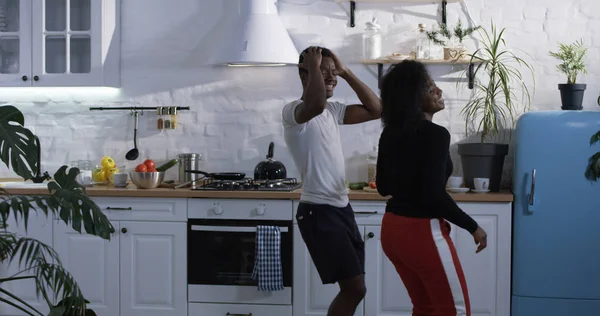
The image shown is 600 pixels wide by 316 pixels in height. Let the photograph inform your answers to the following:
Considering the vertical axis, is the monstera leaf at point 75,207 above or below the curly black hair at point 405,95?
below

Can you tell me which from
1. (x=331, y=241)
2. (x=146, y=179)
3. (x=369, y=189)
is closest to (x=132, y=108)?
(x=146, y=179)

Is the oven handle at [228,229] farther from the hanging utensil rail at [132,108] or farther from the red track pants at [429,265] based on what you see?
the red track pants at [429,265]

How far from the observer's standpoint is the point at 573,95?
451cm

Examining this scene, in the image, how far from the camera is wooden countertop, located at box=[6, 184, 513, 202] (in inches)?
171

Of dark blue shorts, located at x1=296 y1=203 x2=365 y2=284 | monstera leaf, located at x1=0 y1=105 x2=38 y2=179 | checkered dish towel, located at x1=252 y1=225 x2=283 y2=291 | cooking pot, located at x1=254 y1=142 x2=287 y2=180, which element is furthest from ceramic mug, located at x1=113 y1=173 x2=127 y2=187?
monstera leaf, located at x1=0 y1=105 x2=38 y2=179

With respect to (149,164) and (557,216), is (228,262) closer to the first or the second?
(149,164)

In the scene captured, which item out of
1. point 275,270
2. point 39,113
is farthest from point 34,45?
point 275,270

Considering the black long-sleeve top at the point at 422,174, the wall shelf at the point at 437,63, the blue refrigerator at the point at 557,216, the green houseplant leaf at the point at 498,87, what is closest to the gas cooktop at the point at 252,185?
the wall shelf at the point at 437,63

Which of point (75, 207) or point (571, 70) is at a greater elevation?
point (571, 70)

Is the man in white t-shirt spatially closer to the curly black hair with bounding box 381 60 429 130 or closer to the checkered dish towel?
the curly black hair with bounding box 381 60 429 130

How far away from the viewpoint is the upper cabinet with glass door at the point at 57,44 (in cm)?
496

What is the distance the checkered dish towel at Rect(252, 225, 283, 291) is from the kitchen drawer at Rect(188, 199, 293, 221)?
136 mm

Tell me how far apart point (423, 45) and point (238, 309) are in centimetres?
188

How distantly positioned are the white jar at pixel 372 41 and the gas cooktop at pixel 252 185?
0.88 meters
